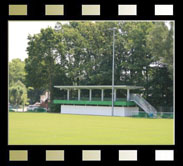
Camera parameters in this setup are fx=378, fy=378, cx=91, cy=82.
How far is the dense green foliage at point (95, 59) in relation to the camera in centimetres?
4453

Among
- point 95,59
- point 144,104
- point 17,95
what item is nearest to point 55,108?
point 95,59

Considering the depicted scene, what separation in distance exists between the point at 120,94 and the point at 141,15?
43.2 metres

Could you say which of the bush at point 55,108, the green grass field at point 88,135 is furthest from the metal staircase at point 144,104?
the green grass field at point 88,135

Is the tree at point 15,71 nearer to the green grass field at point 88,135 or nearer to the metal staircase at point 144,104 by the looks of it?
the metal staircase at point 144,104

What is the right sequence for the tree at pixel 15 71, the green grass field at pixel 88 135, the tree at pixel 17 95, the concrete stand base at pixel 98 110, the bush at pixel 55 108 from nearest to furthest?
1. the green grass field at pixel 88 135
2. the concrete stand base at pixel 98 110
3. the bush at pixel 55 108
4. the tree at pixel 17 95
5. the tree at pixel 15 71

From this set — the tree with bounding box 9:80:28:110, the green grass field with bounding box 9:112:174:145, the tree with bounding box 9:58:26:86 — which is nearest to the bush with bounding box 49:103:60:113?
the tree with bounding box 9:80:28:110

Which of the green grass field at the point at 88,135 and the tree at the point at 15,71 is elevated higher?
the tree at the point at 15,71

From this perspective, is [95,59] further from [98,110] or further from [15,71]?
[15,71]

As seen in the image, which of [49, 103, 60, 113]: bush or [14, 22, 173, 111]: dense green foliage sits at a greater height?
[14, 22, 173, 111]: dense green foliage

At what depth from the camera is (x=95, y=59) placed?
49281mm

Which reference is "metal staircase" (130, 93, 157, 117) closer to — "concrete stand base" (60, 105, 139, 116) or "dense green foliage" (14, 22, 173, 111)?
"concrete stand base" (60, 105, 139, 116)

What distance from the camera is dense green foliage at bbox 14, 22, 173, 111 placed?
44531 millimetres
